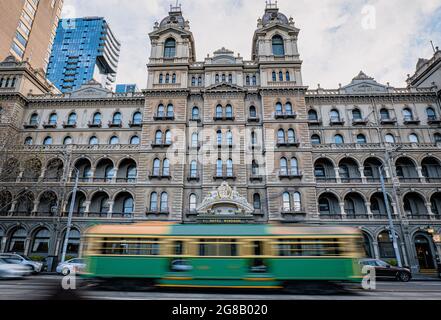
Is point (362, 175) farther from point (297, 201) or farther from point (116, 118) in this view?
point (116, 118)

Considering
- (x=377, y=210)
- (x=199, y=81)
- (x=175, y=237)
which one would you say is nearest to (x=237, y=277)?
(x=175, y=237)

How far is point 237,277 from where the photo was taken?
9555 millimetres

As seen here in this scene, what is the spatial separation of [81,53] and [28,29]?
231ft

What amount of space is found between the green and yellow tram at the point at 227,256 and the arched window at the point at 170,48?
29.9 meters

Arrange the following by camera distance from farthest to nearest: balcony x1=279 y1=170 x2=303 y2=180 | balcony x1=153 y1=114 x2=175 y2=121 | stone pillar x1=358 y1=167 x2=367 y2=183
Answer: balcony x1=153 y1=114 x2=175 y2=121 < stone pillar x1=358 y1=167 x2=367 y2=183 < balcony x1=279 y1=170 x2=303 y2=180

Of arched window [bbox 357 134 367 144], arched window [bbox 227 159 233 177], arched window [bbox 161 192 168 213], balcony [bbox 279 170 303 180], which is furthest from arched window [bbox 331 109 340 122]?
arched window [bbox 161 192 168 213]

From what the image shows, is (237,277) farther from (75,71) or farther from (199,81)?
(75,71)

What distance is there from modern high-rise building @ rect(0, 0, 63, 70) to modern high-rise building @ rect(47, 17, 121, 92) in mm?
A: 48205

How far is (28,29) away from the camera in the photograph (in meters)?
51.8

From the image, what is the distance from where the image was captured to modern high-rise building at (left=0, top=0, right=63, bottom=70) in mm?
44312

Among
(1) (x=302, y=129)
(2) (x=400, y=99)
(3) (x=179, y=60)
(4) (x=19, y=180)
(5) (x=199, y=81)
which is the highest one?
(3) (x=179, y=60)

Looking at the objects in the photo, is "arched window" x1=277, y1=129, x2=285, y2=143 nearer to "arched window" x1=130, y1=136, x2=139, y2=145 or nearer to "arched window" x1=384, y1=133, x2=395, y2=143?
"arched window" x1=384, y1=133, x2=395, y2=143

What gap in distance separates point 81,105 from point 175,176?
17.7 m

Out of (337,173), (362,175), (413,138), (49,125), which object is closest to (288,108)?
(337,173)
